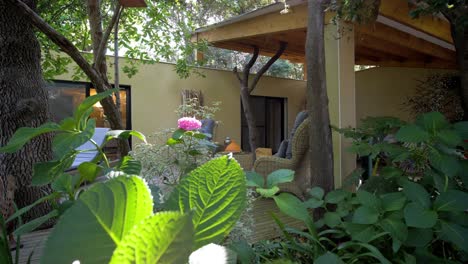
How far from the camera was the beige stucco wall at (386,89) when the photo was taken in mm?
9203

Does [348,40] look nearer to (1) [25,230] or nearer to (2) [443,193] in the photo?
(2) [443,193]

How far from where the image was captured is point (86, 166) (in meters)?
0.63

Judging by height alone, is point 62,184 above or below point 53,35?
below

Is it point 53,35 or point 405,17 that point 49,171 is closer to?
point 53,35

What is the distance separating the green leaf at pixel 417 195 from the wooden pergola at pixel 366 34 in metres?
3.32

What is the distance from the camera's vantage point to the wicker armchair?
13.4 ft

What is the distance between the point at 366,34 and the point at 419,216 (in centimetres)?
475

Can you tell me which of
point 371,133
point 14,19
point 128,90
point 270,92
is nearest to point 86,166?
point 371,133

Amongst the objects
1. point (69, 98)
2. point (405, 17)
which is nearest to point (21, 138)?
point (405, 17)

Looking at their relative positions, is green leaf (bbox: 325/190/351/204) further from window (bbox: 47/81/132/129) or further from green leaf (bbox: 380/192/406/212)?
window (bbox: 47/81/132/129)

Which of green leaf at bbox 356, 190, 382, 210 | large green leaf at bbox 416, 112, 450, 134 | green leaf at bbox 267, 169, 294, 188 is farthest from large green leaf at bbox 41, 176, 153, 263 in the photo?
large green leaf at bbox 416, 112, 450, 134

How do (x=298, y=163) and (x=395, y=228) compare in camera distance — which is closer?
(x=395, y=228)

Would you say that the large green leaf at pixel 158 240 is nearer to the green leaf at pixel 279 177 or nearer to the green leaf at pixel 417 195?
the green leaf at pixel 279 177

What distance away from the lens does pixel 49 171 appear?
617mm
